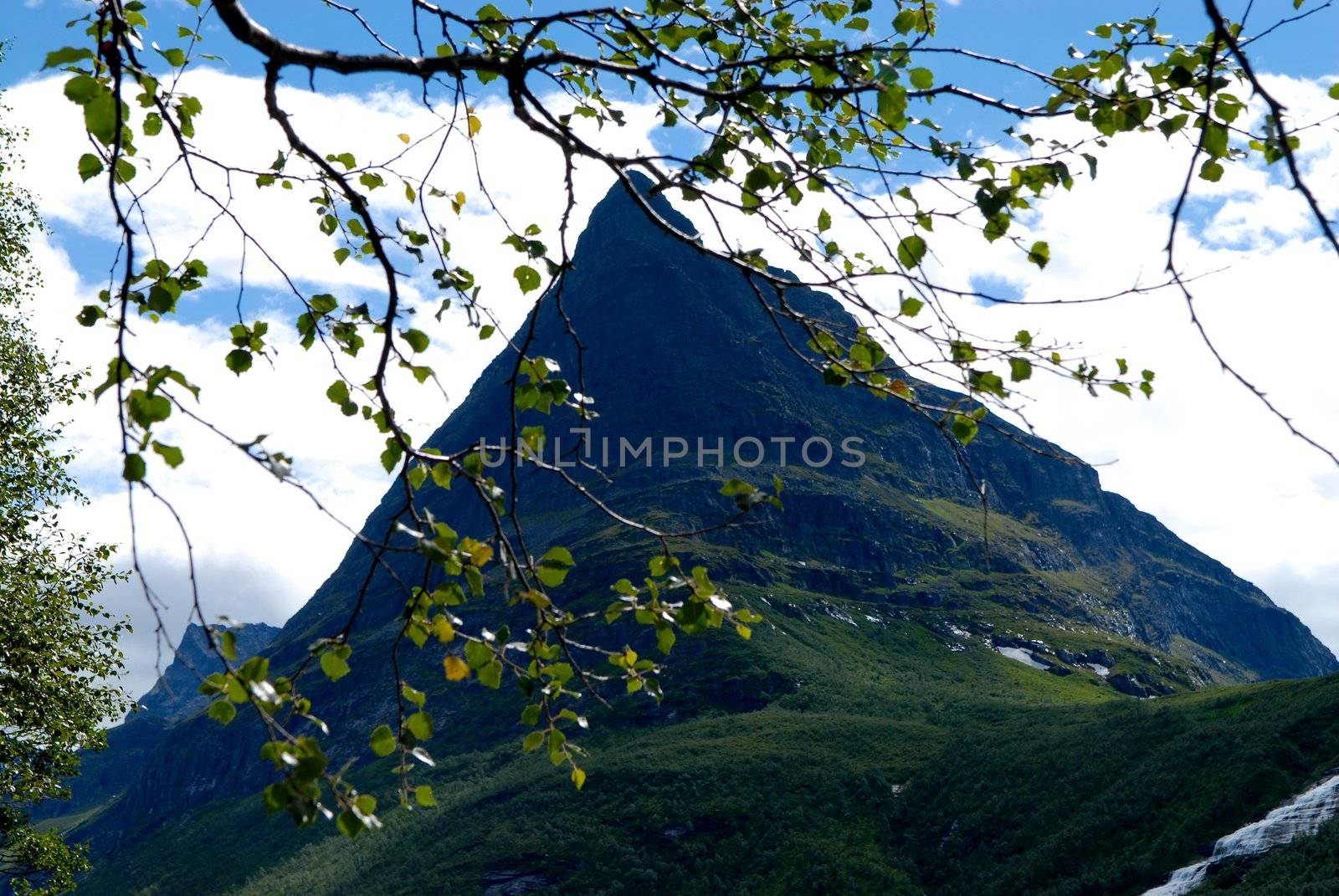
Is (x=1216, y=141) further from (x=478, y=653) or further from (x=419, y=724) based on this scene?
(x=419, y=724)

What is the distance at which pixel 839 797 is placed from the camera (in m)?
81.6

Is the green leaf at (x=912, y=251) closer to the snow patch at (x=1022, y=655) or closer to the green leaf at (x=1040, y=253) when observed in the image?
the green leaf at (x=1040, y=253)

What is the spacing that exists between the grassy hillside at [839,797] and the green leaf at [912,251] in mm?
52404

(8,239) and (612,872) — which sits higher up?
(8,239)

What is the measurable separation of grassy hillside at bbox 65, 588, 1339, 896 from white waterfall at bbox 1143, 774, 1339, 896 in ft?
8.87


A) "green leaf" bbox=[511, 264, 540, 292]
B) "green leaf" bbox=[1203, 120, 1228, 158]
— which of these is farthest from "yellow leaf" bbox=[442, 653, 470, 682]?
"green leaf" bbox=[1203, 120, 1228, 158]

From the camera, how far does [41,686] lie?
738 inches

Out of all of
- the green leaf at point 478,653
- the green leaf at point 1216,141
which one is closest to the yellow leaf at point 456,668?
the green leaf at point 478,653

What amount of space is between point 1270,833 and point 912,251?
2005 inches

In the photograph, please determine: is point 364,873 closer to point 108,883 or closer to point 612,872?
point 612,872

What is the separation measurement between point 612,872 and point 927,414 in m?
78.0

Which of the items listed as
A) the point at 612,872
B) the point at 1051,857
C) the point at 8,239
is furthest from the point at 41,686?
the point at 612,872

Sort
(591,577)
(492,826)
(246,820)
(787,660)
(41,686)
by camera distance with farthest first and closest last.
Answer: (591,577) < (246,820) < (787,660) < (492,826) < (41,686)

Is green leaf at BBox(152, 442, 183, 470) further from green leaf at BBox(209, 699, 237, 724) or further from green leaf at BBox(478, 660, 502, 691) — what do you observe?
green leaf at BBox(478, 660, 502, 691)
